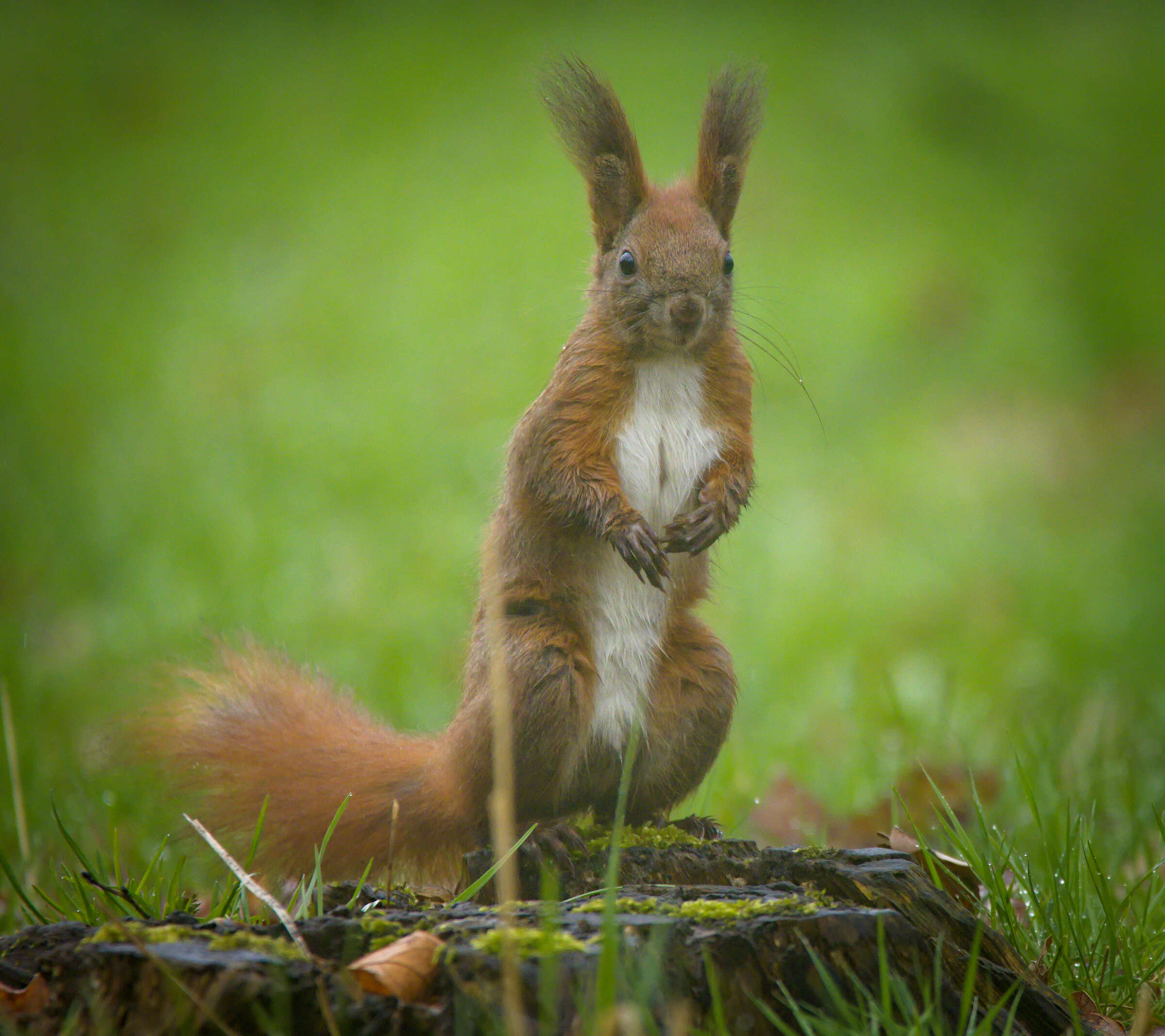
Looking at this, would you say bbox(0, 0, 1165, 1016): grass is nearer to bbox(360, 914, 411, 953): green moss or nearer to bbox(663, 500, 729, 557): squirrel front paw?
bbox(663, 500, 729, 557): squirrel front paw

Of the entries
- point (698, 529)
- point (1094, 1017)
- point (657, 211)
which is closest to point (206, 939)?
point (698, 529)

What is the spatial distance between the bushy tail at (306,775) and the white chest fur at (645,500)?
0.36m

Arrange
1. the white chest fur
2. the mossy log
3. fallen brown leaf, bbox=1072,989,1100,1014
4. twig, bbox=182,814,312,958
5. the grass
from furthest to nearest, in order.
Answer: the grass → the white chest fur → fallen brown leaf, bbox=1072,989,1100,1014 → twig, bbox=182,814,312,958 → the mossy log

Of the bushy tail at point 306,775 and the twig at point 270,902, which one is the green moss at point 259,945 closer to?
the twig at point 270,902

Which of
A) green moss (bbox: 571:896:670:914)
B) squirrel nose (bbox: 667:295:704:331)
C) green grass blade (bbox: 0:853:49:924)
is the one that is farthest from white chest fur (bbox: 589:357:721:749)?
green grass blade (bbox: 0:853:49:924)

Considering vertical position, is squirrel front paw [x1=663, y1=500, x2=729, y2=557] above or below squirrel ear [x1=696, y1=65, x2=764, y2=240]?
below

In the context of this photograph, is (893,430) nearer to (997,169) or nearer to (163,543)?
(997,169)

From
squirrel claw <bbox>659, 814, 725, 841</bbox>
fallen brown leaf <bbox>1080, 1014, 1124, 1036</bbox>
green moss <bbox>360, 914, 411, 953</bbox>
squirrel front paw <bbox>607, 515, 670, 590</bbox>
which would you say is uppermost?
squirrel front paw <bbox>607, 515, 670, 590</bbox>

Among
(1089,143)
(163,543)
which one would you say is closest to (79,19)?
(163,543)

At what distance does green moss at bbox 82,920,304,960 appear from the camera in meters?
1.56

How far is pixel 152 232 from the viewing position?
827 cm

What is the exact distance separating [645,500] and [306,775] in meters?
0.91

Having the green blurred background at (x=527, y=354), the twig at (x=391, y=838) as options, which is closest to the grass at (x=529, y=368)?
the green blurred background at (x=527, y=354)

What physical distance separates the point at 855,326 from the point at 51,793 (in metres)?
5.68
